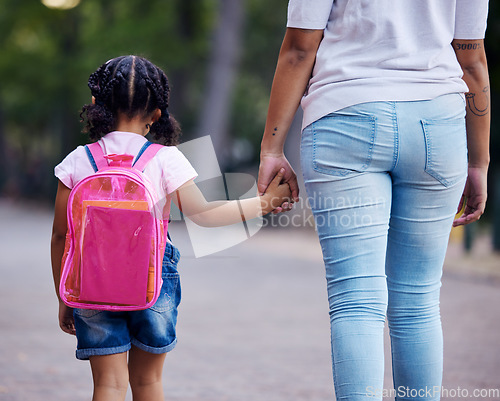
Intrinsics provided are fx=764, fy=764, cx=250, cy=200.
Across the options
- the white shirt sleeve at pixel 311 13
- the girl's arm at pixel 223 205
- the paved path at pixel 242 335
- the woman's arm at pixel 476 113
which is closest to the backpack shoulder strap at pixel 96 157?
the girl's arm at pixel 223 205

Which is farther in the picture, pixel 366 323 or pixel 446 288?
pixel 446 288

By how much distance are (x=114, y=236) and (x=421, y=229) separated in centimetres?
96

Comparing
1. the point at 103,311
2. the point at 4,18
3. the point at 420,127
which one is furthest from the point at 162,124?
the point at 4,18

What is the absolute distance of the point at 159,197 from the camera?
2.50 metres

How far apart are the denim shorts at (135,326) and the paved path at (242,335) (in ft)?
4.45

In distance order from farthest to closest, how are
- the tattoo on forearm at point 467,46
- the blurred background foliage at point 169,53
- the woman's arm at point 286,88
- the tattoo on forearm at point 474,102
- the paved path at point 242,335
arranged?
1. the blurred background foliage at point 169,53
2. the paved path at point 242,335
3. the tattoo on forearm at point 474,102
4. the tattoo on forearm at point 467,46
5. the woman's arm at point 286,88

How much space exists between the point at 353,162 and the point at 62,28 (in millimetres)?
23114

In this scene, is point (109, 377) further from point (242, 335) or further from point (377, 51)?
point (242, 335)

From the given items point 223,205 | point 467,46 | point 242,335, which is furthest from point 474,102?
point 242,335

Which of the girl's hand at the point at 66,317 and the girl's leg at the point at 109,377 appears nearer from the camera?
the girl's leg at the point at 109,377

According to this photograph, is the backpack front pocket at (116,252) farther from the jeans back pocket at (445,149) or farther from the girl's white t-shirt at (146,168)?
the jeans back pocket at (445,149)

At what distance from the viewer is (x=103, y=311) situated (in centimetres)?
250

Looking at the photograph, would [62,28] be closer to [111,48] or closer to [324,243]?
[111,48]

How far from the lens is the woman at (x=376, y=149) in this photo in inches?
88.0
